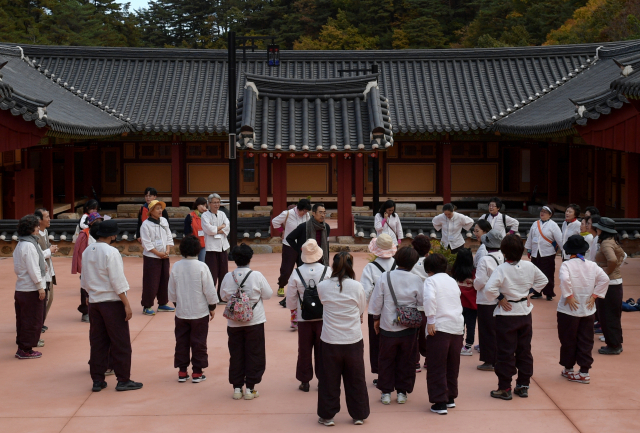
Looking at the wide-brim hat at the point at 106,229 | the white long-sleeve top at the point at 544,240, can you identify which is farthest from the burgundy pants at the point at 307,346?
the white long-sleeve top at the point at 544,240

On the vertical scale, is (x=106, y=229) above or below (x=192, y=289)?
above

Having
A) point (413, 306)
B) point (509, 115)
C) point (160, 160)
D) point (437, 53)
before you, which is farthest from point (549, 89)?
point (413, 306)

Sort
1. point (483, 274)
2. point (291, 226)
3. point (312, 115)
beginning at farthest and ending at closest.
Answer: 1. point (312, 115)
2. point (291, 226)
3. point (483, 274)

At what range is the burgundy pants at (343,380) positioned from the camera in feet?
21.3

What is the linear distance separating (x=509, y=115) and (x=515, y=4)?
22.0 meters

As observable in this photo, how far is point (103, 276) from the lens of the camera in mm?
7355

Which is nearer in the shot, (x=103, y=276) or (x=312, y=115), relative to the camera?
(x=103, y=276)

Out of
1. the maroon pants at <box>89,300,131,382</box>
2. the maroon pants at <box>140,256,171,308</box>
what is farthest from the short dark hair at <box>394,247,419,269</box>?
the maroon pants at <box>140,256,171,308</box>

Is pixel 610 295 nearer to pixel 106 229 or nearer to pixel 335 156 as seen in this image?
pixel 106 229

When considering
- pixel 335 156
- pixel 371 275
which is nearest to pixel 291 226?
pixel 371 275

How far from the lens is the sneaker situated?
268 inches

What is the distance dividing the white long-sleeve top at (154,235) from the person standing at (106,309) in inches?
108

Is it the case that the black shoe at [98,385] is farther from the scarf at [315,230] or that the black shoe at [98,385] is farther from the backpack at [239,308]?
the scarf at [315,230]

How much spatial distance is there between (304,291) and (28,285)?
3.46 m
